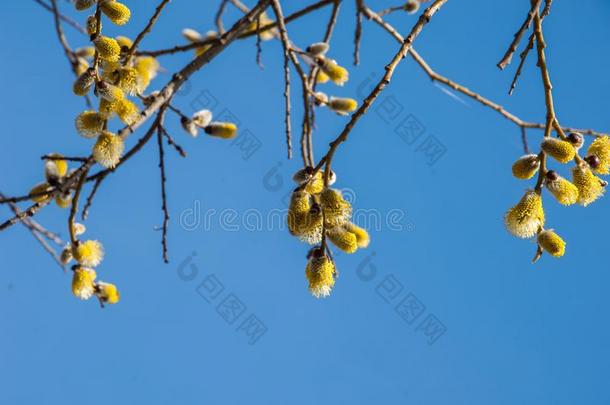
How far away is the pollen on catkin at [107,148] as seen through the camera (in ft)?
4.52

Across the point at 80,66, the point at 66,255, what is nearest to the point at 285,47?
the point at 66,255

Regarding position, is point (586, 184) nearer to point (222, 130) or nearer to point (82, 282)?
point (222, 130)

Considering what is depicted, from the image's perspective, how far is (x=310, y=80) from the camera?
5.97 feet

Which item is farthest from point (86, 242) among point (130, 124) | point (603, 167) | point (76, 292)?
point (603, 167)

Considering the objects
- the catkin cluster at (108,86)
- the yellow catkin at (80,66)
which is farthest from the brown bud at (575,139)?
the yellow catkin at (80,66)

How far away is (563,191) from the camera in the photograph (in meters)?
1.21

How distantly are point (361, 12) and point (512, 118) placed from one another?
0.43 m

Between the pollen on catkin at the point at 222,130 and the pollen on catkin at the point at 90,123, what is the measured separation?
1.36 ft

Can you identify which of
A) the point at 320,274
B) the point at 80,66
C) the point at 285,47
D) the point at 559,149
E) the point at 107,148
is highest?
the point at 80,66

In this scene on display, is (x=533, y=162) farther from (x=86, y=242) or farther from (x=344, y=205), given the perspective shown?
(x=86, y=242)

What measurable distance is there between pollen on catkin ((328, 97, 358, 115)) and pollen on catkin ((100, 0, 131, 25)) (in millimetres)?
616

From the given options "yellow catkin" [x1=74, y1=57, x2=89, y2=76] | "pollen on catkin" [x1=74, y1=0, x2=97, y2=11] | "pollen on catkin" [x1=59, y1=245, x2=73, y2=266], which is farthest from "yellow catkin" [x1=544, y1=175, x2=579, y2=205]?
"yellow catkin" [x1=74, y1=57, x2=89, y2=76]

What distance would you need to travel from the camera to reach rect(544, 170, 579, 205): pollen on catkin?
1212mm

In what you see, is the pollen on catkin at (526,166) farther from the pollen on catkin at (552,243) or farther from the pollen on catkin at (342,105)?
the pollen on catkin at (342,105)
